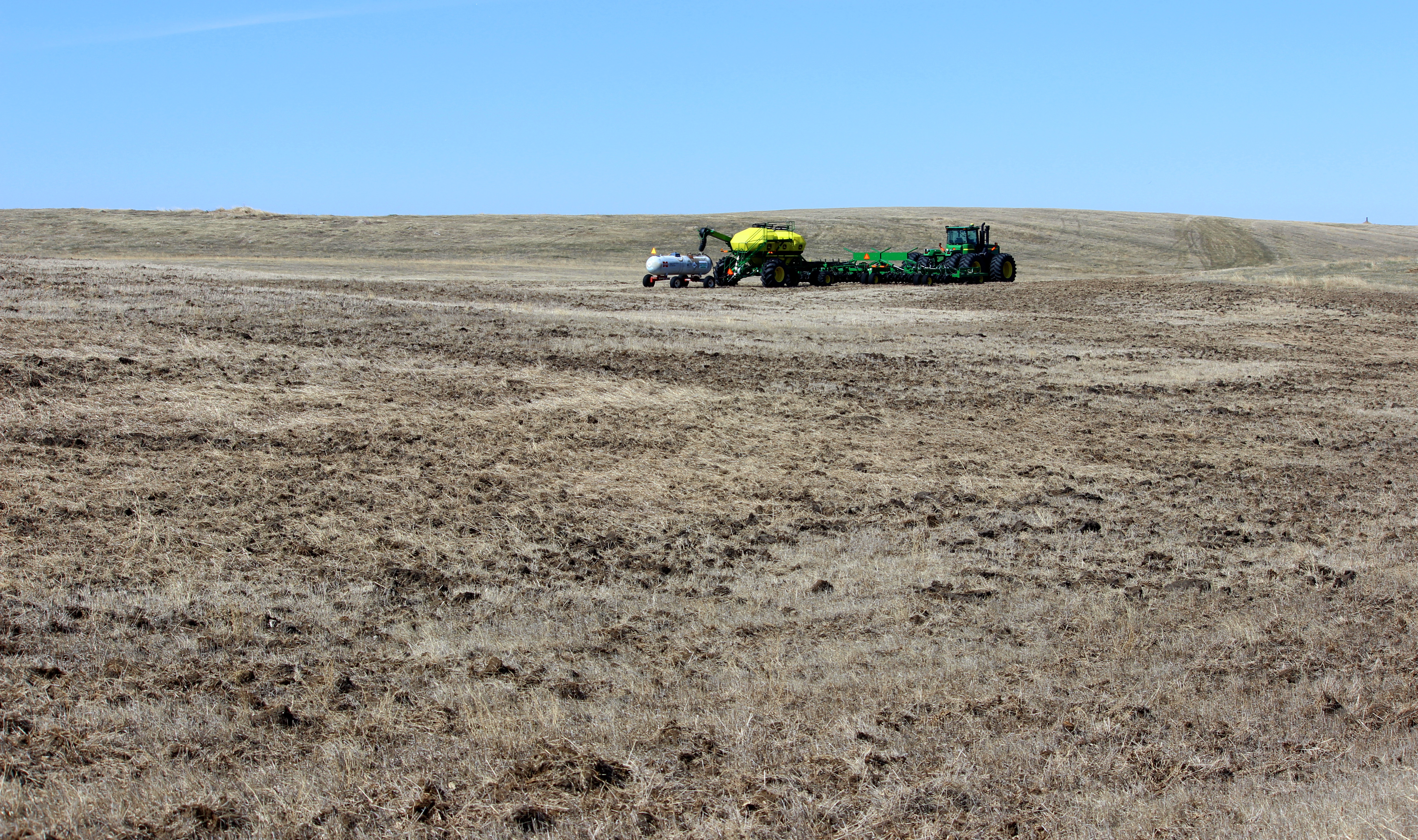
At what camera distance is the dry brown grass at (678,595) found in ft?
15.6

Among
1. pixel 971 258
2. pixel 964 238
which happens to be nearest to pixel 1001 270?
pixel 971 258

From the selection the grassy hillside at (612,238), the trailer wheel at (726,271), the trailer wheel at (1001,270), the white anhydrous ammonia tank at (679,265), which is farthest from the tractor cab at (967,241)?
the grassy hillside at (612,238)

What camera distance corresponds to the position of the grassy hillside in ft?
194

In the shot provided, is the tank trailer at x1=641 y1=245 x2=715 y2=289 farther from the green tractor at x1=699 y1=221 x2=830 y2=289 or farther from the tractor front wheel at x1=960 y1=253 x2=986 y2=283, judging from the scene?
the tractor front wheel at x1=960 y1=253 x2=986 y2=283

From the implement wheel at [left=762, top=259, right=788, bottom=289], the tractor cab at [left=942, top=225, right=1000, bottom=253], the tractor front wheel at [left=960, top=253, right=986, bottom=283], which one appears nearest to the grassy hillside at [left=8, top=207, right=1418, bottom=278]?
the tractor cab at [left=942, top=225, right=1000, bottom=253]

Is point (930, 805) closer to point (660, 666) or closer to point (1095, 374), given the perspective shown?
point (660, 666)

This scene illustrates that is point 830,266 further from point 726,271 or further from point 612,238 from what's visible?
point 612,238

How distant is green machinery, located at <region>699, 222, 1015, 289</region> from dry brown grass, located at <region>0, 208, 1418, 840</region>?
835 inches

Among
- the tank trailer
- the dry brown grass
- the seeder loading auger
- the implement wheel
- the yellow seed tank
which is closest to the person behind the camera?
the dry brown grass

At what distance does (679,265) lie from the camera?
38375 millimetres

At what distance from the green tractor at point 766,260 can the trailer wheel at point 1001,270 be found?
255 inches

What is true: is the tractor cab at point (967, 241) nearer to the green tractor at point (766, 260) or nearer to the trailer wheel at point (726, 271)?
the green tractor at point (766, 260)

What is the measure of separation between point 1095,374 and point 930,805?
15416mm

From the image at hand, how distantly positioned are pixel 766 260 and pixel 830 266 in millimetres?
2316
